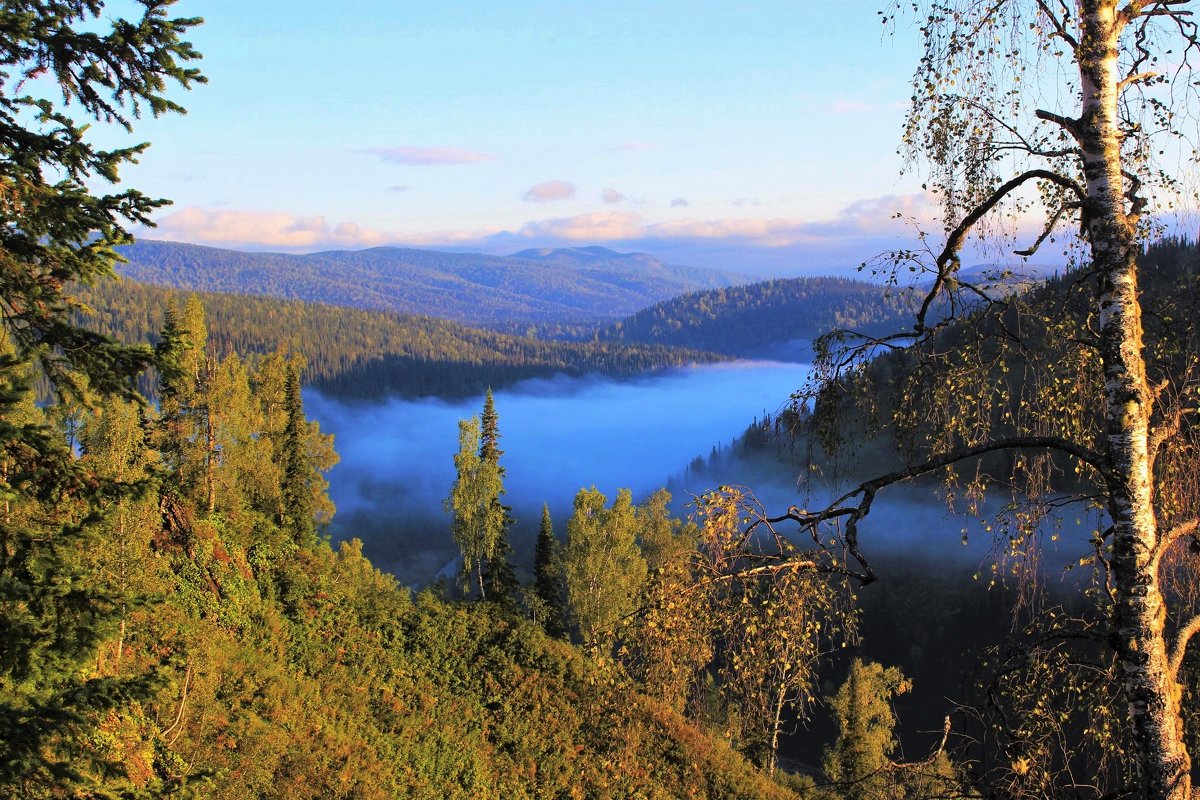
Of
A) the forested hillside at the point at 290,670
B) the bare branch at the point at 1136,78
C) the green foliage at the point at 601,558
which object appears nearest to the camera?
the bare branch at the point at 1136,78

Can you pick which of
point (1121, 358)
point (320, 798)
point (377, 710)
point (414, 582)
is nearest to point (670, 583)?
point (1121, 358)

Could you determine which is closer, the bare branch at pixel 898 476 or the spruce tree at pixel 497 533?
the bare branch at pixel 898 476

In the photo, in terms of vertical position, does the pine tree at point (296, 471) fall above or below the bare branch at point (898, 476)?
below

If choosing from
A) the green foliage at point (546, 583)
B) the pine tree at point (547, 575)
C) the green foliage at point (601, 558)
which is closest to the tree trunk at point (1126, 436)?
the green foliage at point (601, 558)

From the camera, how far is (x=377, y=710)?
74.9ft

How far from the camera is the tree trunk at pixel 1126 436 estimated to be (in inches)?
181

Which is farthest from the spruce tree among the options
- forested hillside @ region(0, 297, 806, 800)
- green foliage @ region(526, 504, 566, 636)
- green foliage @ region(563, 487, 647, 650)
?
forested hillside @ region(0, 297, 806, 800)

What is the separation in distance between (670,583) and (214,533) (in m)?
23.8

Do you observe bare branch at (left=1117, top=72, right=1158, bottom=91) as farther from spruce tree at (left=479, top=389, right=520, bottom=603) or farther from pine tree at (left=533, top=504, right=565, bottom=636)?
pine tree at (left=533, top=504, right=565, bottom=636)

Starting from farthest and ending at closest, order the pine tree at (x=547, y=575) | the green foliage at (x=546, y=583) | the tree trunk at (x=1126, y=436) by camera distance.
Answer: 1. the pine tree at (x=547, y=575)
2. the green foliage at (x=546, y=583)
3. the tree trunk at (x=1126, y=436)

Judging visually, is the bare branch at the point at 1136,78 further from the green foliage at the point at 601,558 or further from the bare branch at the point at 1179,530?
the green foliage at the point at 601,558

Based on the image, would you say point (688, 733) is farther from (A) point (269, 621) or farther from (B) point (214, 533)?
(B) point (214, 533)

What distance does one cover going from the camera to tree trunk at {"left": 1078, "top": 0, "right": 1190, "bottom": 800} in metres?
4.59

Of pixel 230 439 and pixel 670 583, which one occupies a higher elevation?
pixel 670 583
